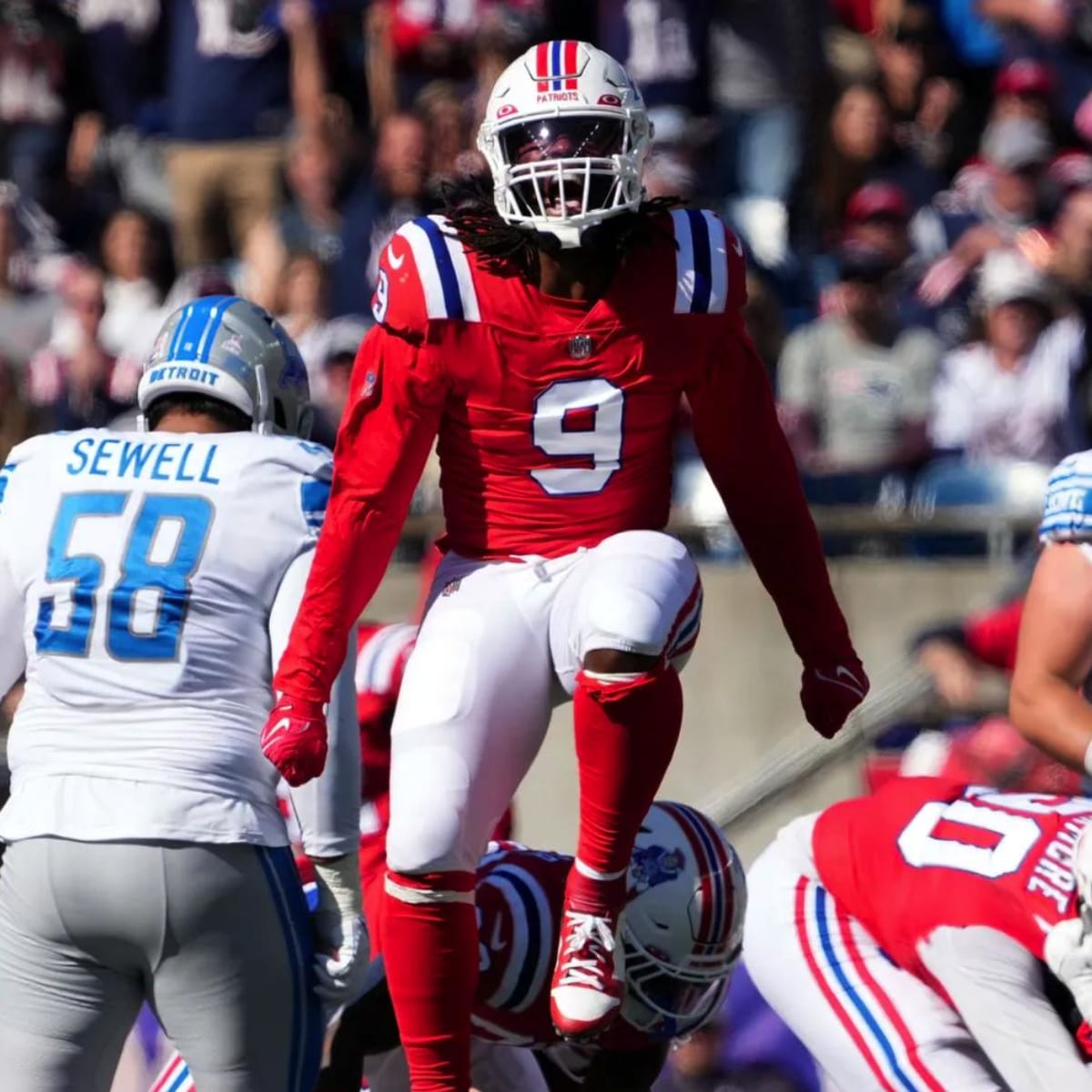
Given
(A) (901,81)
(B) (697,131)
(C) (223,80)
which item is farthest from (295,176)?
(A) (901,81)

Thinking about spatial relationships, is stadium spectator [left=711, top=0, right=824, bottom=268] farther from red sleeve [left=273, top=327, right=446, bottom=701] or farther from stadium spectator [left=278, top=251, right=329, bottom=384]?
red sleeve [left=273, top=327, right=446, bottom=701]

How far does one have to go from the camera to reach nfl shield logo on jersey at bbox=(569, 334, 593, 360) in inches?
176

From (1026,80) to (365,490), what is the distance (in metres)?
6.54

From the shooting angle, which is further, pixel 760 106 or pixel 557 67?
pixel 760 106

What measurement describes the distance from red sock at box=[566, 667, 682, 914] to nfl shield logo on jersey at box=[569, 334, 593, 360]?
0.55 metres

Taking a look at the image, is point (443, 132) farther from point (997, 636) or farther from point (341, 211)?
point (997, 636)

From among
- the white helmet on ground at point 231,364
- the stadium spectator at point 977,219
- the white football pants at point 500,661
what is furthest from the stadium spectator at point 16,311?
the white football pants at point 500,661

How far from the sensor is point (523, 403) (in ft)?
14.8

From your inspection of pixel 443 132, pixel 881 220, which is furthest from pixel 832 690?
pixel 443 132

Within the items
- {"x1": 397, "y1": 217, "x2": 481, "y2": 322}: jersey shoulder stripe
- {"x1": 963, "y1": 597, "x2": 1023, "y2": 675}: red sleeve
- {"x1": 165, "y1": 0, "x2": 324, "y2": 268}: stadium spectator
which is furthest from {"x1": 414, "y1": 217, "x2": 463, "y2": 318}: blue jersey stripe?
{"x1": 165, "y1": 0, "x2": 324, "y2": 268}: stadium spectator

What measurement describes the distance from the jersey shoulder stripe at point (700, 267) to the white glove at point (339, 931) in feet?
3.71

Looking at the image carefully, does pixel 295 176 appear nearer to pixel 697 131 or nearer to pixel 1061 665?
pixel 697 131

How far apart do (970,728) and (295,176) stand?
413 cm

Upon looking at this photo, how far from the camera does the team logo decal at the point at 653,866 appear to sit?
4.72m
